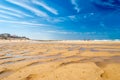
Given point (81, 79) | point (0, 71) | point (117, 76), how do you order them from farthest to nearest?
point (0, 71), point (117, 76), point (81, 79)

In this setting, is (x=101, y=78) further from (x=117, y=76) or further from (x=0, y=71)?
(x=0, y=71)

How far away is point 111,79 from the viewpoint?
5641 mm

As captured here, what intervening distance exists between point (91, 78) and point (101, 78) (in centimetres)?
35

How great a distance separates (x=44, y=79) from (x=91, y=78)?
1.62 meters

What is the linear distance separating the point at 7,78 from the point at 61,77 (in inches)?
76.6

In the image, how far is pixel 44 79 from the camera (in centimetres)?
568

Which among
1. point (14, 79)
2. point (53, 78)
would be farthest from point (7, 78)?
point (53, 78)

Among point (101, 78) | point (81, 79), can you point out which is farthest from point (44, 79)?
point (101, 78)

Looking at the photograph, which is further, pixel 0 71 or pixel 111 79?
pixel 0 71

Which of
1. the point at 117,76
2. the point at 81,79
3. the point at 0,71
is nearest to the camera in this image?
the point at 81,79

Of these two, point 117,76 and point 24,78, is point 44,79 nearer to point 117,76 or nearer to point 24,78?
point 24,78

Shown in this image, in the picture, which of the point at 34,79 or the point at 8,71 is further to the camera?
the point at 8,71

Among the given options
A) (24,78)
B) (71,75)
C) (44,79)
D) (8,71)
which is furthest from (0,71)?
(71,75)

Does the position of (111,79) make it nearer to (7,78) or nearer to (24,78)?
(24,78)
